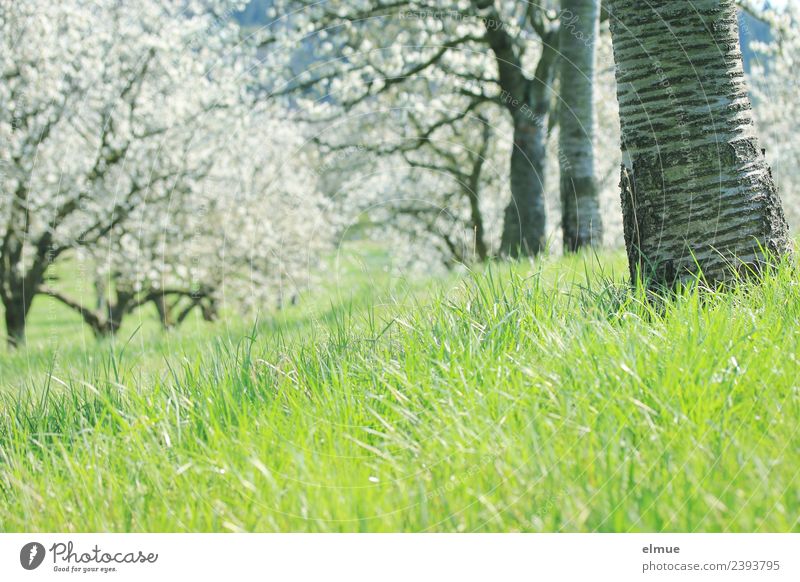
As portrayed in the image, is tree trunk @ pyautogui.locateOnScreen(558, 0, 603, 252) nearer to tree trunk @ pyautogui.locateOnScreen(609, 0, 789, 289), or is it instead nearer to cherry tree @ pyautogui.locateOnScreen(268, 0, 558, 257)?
cherry tree @ pyautogui.locateOnScreen(268, 0, 558, 257)

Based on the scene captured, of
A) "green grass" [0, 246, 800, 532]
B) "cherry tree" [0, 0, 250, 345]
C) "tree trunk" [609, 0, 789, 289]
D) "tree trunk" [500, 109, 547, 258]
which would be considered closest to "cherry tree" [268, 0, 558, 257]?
"tree trunk" [500, 109, 547, 258]

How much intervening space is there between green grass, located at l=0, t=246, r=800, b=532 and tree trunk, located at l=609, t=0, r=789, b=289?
0.26 metres

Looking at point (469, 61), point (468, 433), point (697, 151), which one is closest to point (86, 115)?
point (469, 61)

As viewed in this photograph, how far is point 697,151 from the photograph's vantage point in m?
3.42

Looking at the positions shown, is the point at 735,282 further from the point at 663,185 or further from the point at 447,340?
the point at 447,340

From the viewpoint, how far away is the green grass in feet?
6.71

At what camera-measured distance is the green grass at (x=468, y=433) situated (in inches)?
80.5

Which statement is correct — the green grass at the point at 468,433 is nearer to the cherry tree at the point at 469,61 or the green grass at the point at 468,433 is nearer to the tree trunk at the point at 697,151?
Answer: the tree trunk at the point at 697,151

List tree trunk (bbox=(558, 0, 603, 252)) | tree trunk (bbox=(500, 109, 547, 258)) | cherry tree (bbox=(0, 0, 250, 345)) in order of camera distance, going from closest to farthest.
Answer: tree trunk (bbox=(558, 0, 603, 252))
tree trunk (bbox=(500, 109, 547, 258))
cherry tree (bbox=(0, 0, 250, 345))

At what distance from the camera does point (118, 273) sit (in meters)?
18.3

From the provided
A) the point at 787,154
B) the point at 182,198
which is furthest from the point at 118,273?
the point at 787,154

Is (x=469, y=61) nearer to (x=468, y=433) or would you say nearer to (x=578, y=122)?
(x=578, y=122)

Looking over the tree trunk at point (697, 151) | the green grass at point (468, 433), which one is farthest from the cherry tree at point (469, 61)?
the green grass at point (468, 433)
